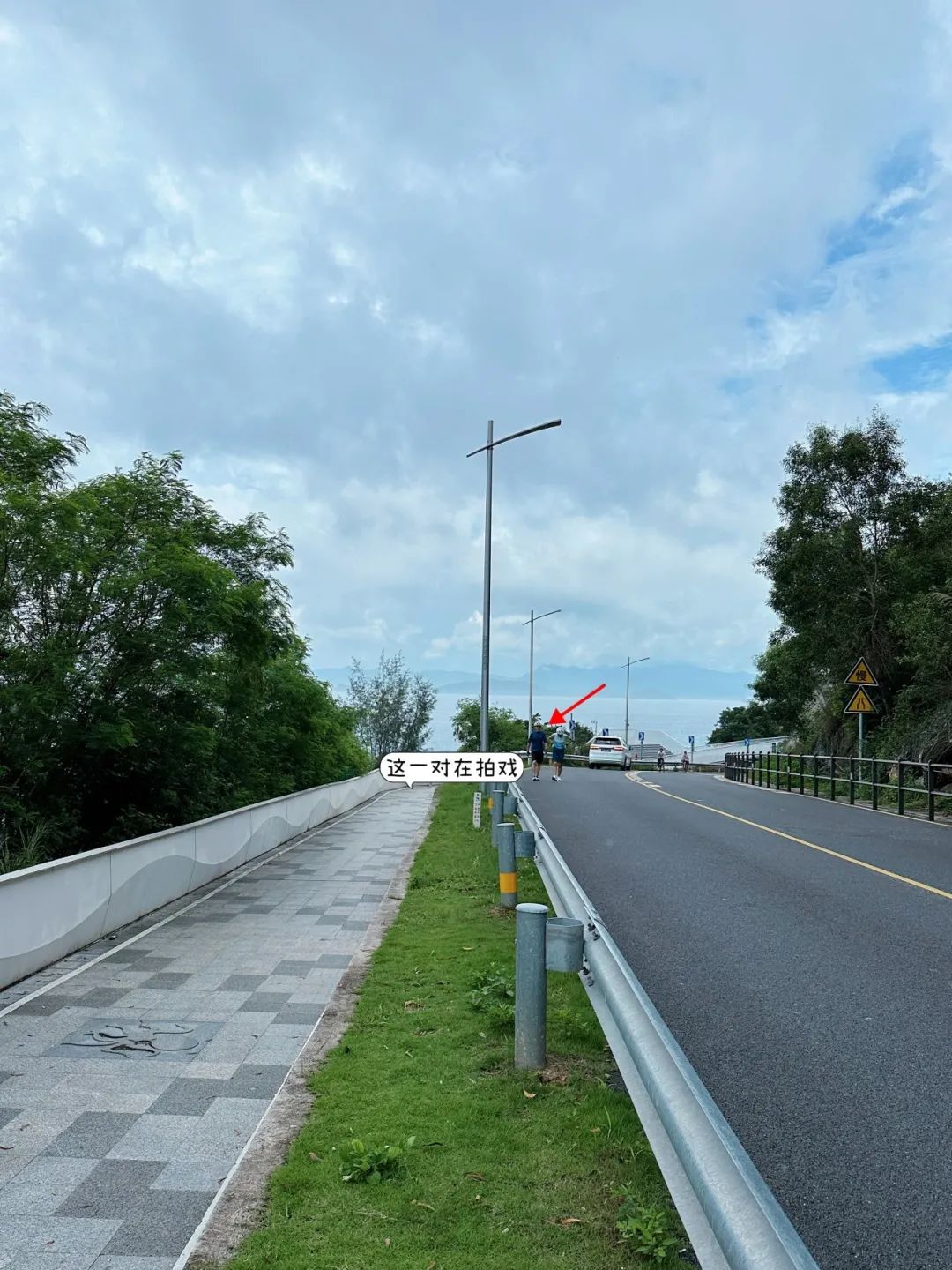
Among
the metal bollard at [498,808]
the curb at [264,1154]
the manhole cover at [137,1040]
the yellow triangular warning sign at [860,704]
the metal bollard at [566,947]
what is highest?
the yellow triangular warning sign at [860,704]

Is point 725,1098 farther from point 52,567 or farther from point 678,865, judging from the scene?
point 52,567

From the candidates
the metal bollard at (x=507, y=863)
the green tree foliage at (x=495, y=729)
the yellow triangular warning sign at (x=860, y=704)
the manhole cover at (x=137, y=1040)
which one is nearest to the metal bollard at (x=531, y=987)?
the manhole cover at (x=137, y=1040)

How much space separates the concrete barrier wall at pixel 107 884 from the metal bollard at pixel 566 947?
13.4ft

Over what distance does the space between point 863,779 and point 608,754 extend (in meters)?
23.4

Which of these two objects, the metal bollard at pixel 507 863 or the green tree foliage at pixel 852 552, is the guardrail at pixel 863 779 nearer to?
the green tree foliage at pixel 852 552

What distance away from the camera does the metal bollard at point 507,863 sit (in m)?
9.35

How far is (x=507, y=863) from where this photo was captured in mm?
9555

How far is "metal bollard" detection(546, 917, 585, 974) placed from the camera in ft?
16.1

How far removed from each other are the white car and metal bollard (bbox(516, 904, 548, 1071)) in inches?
1800

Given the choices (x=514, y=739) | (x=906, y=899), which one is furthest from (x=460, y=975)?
(x=514, y=739)

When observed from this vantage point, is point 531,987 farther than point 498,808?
No

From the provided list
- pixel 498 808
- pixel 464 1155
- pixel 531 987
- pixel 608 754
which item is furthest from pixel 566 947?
pixel 608 754

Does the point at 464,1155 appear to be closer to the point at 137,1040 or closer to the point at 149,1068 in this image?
the point at 149,1068

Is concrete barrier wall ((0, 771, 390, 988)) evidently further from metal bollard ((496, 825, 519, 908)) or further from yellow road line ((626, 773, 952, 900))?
yellow road line ((626, 773, 952, 900))
